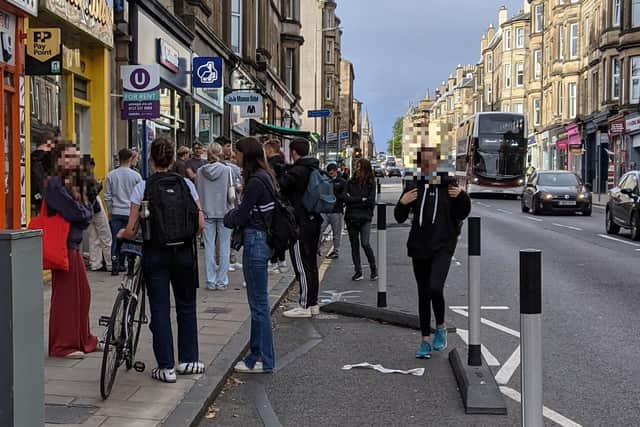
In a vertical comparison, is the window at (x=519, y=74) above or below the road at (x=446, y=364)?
above

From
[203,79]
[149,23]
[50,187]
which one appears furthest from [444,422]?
[203,79]

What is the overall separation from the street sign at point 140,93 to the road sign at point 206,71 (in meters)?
6.95

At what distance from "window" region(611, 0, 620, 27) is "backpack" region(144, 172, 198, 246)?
143ft

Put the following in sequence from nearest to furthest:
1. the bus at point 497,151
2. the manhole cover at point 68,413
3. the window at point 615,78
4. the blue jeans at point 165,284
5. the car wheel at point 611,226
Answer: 1. the manhole cover at point 68,413
2. the blue jeans at point 165,284
3. the car wheel at point 611,226
4. the bus at point 497,151
5. the window at point 615,78

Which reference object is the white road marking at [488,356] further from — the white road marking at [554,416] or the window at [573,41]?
the window at [573,41]

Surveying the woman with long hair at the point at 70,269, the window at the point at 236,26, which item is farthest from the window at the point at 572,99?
the woman with long hair at the point at 70,269

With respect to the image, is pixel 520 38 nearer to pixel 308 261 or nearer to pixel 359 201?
pixel 359 201

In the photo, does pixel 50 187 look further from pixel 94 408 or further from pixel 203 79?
pixel 203 79

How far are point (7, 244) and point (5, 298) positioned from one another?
0.77 feet

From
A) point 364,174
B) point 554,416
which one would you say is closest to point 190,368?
point 554,416

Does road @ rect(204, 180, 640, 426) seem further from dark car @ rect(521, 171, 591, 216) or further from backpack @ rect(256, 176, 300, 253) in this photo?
dark car @ rect(521, 171, 591, 216)

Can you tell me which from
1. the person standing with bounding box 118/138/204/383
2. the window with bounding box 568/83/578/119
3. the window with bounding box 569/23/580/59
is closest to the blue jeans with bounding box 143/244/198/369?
the person standing with bounding box 118/138/204/383

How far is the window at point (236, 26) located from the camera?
98.9 ft

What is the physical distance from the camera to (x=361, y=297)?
10.7 m
